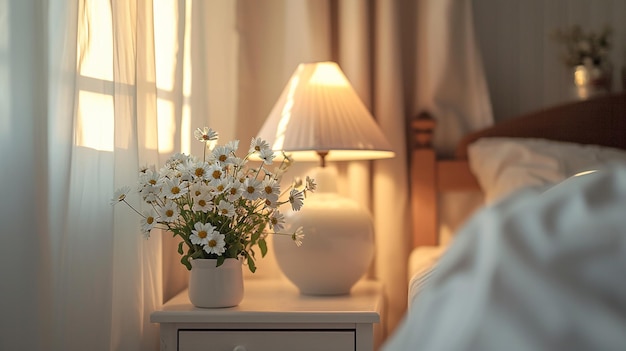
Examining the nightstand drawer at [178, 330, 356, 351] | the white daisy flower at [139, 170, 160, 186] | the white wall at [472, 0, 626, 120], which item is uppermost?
the white wall at [472, 0, 626, 120]

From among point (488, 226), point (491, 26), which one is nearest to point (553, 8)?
point (491, 26)

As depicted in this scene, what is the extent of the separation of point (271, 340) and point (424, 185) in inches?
33.3

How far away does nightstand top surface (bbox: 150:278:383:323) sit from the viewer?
5.68ft

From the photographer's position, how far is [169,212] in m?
1.66

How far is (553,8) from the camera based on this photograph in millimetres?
2588

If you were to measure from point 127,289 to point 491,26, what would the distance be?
146 cm

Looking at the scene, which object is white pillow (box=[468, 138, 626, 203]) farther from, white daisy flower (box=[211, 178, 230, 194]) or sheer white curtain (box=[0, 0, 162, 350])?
sheer white curtain (box=[0, 0, 162, 350])

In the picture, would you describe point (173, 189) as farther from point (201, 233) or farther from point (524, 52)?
point (524, 52)

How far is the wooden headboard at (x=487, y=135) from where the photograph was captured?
2.36 m

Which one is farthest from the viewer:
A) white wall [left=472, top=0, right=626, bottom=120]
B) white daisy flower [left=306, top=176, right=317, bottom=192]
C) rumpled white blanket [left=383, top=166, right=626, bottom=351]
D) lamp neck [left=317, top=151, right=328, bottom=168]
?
white wall [left=472, top=0, right=626, bottom=120]

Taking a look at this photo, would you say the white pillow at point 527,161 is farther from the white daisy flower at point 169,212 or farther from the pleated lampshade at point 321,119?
the white daisy flower at point 169,212

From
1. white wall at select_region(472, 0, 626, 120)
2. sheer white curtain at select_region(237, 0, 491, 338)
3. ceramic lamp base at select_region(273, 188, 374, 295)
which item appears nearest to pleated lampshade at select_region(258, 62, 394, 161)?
ceramic lamp base at select_region(273, 188, 374, 295)

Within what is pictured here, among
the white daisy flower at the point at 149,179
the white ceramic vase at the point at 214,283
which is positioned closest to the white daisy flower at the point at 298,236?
the white ceramic vase at the point at 214,283

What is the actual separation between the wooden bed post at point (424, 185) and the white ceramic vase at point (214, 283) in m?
0.79
